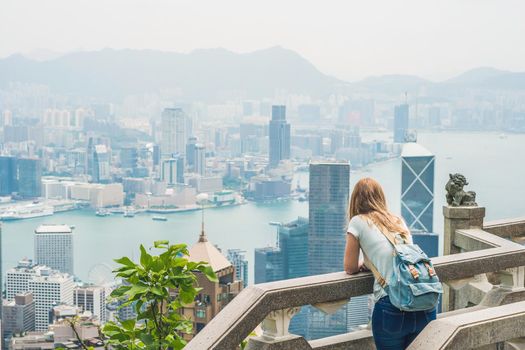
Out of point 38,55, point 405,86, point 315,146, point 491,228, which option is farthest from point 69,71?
point 491,228

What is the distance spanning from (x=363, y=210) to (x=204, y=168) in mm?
36427

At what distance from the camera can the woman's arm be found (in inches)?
54.8

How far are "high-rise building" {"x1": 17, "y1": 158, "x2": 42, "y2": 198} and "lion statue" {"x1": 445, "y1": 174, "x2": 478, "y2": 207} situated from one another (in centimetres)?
3433

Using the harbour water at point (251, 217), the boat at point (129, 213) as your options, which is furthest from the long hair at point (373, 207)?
the boat at point (129, 213)

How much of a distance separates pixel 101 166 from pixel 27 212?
584 cm

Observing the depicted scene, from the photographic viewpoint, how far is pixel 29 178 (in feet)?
118

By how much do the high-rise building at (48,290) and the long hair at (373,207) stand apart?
18833 mm

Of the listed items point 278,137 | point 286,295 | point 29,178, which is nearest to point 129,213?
point 29,178

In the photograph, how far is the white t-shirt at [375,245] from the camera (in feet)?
4.43

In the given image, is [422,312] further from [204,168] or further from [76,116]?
[76,116]

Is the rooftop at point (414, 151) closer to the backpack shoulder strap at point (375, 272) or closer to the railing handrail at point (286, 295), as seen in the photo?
the railing handrail at point (286, 295)

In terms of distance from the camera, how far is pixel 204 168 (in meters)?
37.8

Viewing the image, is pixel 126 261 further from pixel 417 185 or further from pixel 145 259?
pixel 417 185

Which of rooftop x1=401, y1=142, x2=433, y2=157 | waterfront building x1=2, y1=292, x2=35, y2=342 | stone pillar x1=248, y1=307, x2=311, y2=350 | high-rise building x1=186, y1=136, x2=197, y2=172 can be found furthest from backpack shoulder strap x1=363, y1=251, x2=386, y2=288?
high-rise building x1=186, y1=136, x2=197, y2=172
